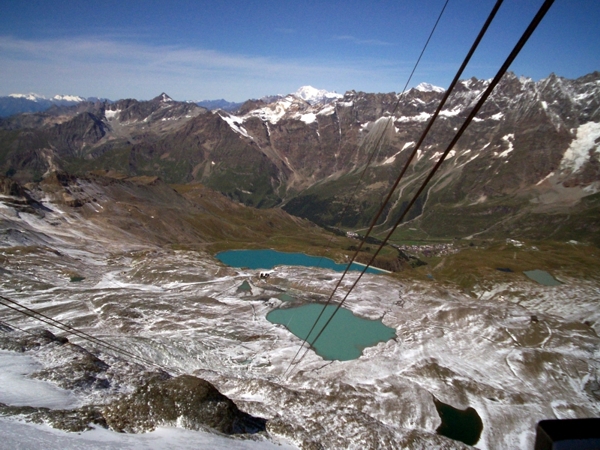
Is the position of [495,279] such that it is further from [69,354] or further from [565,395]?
[69,354]

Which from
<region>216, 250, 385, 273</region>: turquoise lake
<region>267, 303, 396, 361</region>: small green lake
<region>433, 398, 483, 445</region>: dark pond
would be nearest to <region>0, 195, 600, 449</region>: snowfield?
<region>433, 398, 483, 445</region>: dark pond

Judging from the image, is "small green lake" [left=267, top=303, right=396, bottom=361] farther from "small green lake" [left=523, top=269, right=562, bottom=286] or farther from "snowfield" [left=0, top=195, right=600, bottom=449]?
"small green lake" [left=523, top=269, right=562, bottom=286]

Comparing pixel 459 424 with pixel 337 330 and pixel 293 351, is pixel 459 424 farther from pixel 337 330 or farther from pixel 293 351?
pixel 337 330

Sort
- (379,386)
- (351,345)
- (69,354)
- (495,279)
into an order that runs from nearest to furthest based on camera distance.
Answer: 1. (69,354)
2. (379,386)
3. (351,345)
4. (495,279)

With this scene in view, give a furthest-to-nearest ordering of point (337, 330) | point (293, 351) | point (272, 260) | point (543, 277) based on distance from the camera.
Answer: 1. point (272, 260)
2. point (543, 277)
3. point (337, 330)
4. point (293, 351)

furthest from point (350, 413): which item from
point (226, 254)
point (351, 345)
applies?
point (226, 254)

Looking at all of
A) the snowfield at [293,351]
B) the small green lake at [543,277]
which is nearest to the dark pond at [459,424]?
the snowfield at [293,351]

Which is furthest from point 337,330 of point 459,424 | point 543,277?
point 543,277
